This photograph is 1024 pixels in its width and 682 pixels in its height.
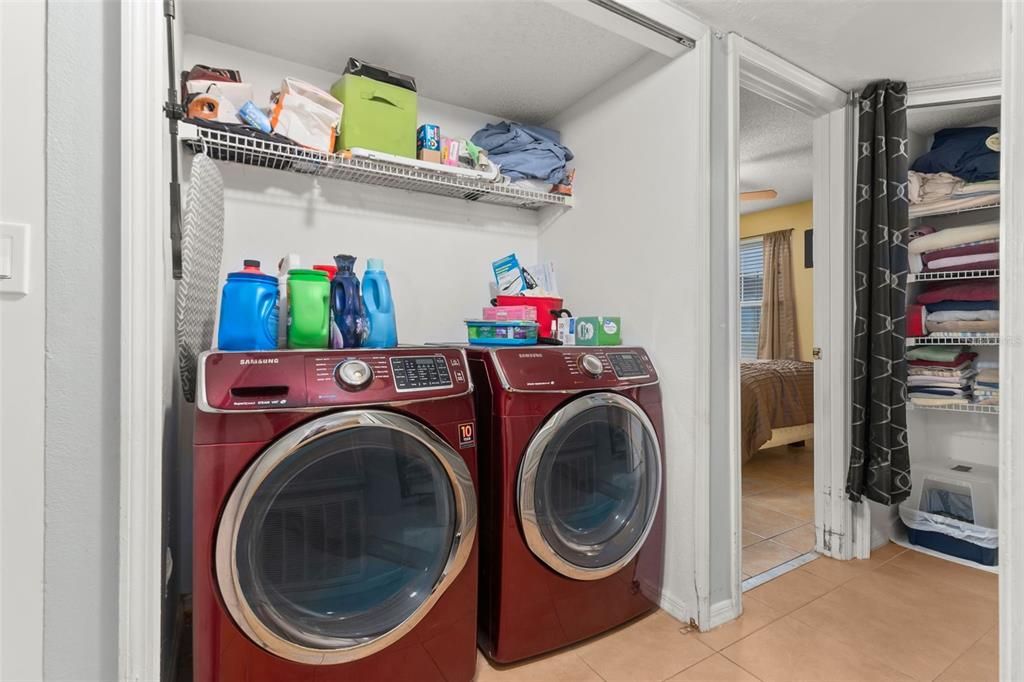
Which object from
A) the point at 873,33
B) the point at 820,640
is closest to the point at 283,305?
the point at 820,640

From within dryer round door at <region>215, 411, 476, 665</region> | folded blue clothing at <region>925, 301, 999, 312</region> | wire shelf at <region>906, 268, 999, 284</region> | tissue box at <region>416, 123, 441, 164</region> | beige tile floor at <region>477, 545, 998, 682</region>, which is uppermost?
tissue box at <region>416, 123, 441, 164</region>

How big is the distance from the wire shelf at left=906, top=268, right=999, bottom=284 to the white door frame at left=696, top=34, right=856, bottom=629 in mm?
358

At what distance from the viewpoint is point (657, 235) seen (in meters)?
1.88

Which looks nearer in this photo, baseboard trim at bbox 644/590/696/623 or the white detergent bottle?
the white detergent bottle

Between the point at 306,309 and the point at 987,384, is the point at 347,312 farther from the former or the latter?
the point at 987,384

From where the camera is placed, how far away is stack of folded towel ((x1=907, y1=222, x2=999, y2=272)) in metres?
2.25

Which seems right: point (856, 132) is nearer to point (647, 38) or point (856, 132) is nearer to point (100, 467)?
point (647, 38)

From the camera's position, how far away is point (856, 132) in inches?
90.1

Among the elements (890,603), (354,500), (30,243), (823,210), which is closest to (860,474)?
(890,603)

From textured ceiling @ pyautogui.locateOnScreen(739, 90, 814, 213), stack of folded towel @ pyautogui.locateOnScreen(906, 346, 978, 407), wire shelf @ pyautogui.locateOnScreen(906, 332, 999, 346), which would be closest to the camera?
wire shelf @ pyautogui.locateOnScreen(906, 332, 999, 346)

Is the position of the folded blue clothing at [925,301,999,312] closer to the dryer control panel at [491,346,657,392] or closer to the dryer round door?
the dryer control panel at [491,346,657,392]

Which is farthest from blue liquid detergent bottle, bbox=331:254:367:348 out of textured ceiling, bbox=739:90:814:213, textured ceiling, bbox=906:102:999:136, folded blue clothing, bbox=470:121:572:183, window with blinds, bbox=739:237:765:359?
window with blinds, bbox=739:237:765:359

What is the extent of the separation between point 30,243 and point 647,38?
176 cm

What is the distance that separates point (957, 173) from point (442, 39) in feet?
8.29
